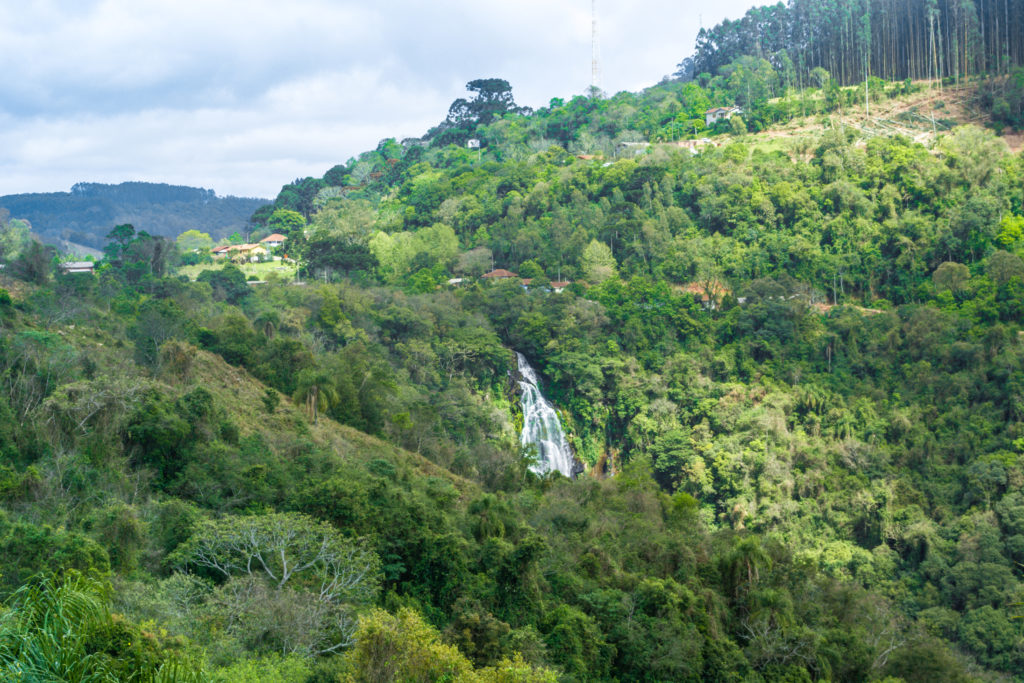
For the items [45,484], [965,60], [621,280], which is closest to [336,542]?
[45,484]

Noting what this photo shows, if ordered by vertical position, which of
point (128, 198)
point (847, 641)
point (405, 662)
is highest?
point (128, 198)

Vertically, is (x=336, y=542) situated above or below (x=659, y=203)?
below

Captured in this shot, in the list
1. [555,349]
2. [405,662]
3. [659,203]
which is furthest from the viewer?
[659,203]

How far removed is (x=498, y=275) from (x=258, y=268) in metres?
15.8

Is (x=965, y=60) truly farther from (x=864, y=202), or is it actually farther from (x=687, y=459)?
(x=687, y=459)

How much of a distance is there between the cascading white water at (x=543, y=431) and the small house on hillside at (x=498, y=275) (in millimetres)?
8354

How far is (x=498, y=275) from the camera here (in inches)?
1895

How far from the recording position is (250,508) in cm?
1878

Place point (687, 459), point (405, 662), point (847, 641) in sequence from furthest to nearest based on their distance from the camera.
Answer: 1. point (687, 459)
2. point (847, 641)
3. point (405, 662)

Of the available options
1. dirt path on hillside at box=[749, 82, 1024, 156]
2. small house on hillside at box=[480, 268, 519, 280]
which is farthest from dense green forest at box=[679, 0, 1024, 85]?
small house on hillside at box=[480, 268, 519, 280]

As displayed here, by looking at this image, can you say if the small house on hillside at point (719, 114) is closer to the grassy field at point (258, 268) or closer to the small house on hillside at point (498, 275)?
the small house on hillside at point (498, 275)

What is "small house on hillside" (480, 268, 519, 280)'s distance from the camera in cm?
4781

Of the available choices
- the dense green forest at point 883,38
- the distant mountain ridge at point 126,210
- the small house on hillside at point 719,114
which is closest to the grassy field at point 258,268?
the small house on hillside at point 719,114

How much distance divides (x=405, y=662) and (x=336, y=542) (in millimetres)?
4931
